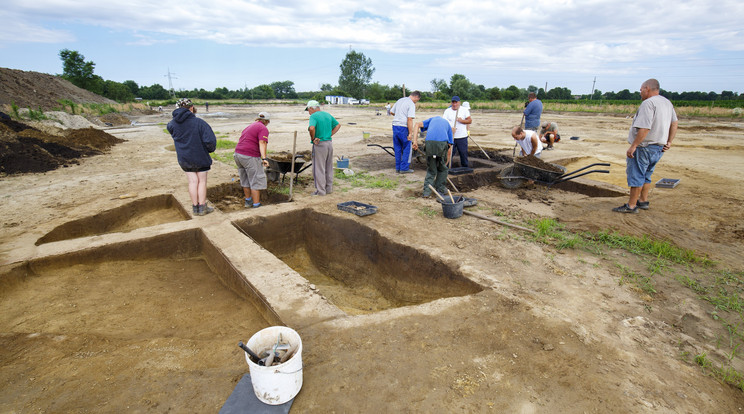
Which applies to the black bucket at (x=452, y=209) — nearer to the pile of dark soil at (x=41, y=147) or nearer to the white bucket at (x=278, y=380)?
the white bucket at (x=278, y=380)

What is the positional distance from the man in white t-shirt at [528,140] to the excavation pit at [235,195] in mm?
4865

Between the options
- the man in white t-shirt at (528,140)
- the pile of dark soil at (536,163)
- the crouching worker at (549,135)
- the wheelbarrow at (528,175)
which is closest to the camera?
the wheelbarrow at (528,175)

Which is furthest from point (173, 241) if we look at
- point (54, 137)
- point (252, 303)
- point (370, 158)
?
point (54, 137)

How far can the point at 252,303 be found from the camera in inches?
144

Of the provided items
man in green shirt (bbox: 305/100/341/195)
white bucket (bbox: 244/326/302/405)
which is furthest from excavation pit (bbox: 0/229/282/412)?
man in green shirt (bbox: 305/100/341/195)

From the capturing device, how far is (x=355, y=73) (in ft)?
292

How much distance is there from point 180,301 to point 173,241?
1306 mm

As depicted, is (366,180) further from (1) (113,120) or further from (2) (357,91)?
(2) (357,91)

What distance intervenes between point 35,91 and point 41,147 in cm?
2950

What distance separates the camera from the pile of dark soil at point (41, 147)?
29.3 ft

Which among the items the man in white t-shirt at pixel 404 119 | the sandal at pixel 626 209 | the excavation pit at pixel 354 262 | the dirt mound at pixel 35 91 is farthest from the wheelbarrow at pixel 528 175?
the dirt mound at pixel 35 91

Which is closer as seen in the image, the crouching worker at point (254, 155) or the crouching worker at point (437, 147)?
the crouching worker at point (254, 155)

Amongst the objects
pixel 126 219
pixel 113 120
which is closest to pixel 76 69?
pixel 113 120

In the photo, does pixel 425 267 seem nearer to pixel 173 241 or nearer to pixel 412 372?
pixel 412 372
